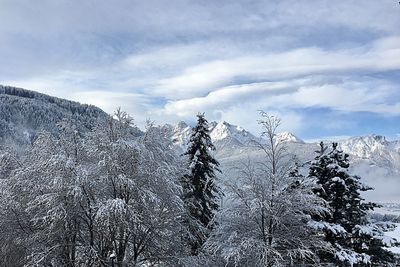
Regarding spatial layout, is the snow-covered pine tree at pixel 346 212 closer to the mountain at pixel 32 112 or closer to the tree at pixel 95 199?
the tree at pixel 95 199

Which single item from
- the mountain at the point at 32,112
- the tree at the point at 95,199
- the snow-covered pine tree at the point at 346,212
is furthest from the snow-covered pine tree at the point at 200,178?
the mountain at the point at 32,112

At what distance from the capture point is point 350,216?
21719 millimetres

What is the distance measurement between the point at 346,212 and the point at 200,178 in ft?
30.2

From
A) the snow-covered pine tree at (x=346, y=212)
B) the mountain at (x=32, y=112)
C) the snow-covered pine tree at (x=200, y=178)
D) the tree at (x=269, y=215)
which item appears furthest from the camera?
the mountain at (x=32, y=112)

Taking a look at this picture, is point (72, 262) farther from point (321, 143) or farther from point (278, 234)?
point (321, 143)

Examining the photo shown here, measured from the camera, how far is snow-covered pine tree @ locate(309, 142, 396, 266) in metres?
21.2

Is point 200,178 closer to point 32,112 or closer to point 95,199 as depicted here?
point 95,199

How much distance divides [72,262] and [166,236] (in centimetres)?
463

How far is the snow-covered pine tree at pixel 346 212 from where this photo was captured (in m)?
21.2

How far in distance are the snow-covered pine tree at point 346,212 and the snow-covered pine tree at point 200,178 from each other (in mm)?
7110

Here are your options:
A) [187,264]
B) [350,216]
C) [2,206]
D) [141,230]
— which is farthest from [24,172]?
[350,216]

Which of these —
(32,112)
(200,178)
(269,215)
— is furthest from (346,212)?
(32,112)

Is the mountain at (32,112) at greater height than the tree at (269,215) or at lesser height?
greater

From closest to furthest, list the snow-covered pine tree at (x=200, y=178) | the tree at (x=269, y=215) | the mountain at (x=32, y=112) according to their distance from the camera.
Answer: the tree at (x=269, y=215)
the snow-covered pine tree at (x=200, y=178)
the mountain at (x=32, y=112)
